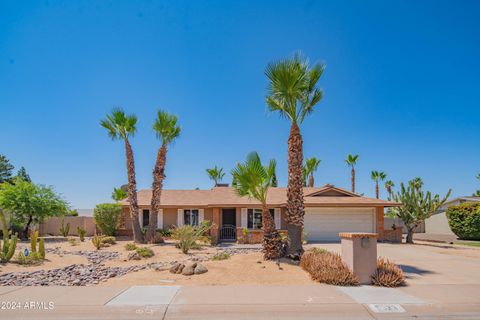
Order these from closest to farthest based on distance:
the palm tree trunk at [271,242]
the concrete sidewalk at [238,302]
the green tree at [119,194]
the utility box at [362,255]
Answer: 1. the concrete sidewalk at [238,302]
2. the utility box at [362,255]
3. the palm tree trunk at [271,242]
4. the green tree at [119,194]

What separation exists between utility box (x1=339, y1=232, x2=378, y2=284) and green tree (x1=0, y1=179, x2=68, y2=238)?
22177mm

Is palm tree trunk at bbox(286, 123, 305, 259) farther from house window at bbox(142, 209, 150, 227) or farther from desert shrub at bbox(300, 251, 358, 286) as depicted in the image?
house window at bbox(142, 209, 150, 227)

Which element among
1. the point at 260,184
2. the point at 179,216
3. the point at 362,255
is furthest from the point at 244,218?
the point at 362,255

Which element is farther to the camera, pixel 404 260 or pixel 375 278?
pixel 404 260

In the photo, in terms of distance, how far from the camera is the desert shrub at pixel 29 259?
521 inches

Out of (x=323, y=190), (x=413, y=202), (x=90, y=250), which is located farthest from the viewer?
(x=323, y=190)

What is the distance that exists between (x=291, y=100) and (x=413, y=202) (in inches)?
589

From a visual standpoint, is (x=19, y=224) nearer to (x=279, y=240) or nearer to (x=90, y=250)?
(x=90, y=250)

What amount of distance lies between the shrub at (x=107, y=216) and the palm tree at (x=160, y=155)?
3.45 meters

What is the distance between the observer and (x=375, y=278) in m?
8.84

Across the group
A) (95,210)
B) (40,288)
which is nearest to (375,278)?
(40,288)

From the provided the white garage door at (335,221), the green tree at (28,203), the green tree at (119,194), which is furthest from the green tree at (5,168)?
the white garage door at (335,221)

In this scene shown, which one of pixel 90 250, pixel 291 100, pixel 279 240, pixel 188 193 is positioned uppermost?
pixel 291 100

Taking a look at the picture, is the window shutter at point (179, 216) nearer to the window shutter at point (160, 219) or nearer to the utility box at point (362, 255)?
the window shutter at point (160, 219)
